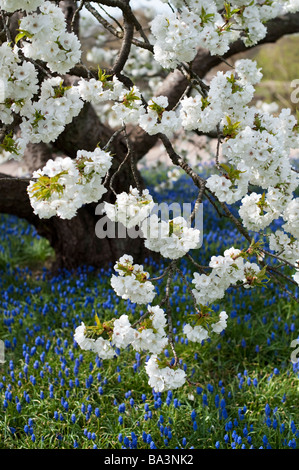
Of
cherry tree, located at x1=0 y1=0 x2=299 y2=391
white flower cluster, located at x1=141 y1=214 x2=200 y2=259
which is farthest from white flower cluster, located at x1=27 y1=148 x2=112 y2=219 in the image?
white flower cluster, located at x1=141 y1=214 x2=200 y2=259

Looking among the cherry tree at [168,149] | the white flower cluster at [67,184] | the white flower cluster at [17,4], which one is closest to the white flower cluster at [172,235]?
the cherry tree at [168,149]

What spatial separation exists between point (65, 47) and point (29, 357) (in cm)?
233

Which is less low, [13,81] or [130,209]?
[13,81]

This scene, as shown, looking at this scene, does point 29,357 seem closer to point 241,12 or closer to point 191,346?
point 191,346

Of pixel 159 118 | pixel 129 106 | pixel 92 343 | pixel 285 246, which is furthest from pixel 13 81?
pixel 285 246

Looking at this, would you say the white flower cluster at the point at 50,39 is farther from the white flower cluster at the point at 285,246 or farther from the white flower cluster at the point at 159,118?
the white flower cluster at the point at 285,246

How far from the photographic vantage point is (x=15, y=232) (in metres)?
6.92

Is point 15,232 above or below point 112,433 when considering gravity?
above

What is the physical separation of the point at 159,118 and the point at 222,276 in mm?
831

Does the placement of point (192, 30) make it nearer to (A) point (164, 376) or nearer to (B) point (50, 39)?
(B) point (50, 39)

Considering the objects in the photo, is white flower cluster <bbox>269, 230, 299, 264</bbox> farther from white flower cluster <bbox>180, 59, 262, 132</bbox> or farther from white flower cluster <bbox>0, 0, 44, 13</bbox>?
white flower cluster <bbox>0, 0, 44, 13</bbox>

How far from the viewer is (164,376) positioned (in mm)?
2430

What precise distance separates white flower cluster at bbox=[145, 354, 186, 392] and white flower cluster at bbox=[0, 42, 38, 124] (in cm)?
136
